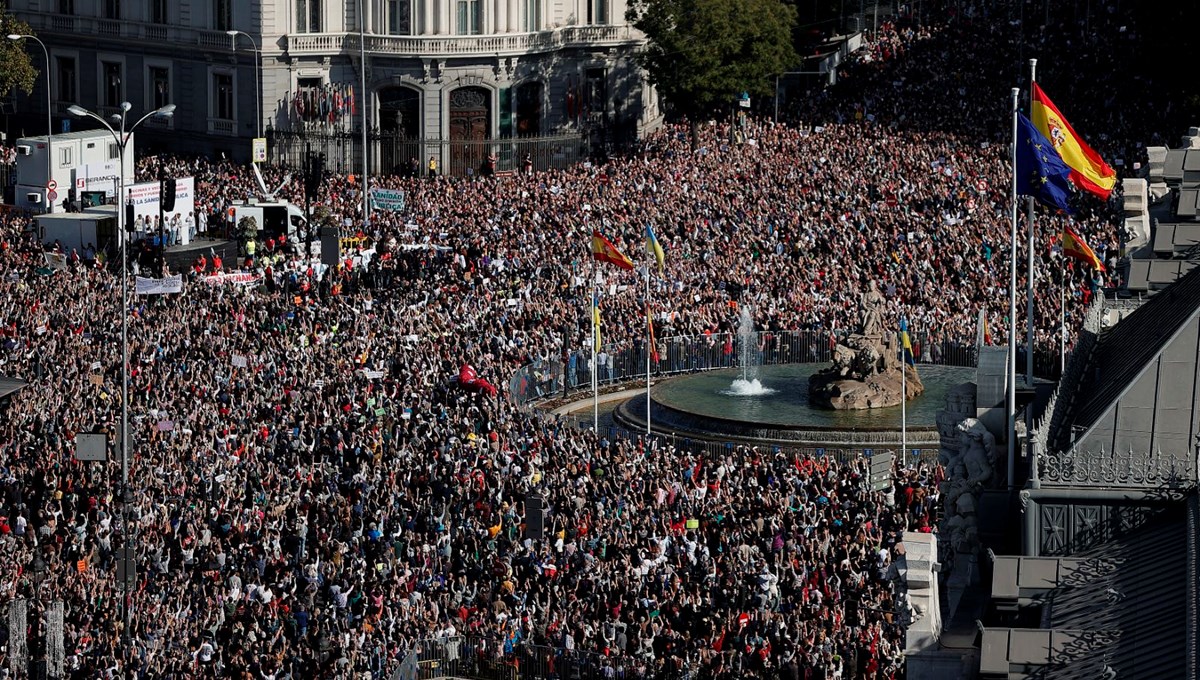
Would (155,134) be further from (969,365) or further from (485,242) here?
(969,365)

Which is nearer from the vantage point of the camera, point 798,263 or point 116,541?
point 116,541

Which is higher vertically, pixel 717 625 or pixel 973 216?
pixel 973 216

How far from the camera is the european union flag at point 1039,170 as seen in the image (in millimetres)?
38406

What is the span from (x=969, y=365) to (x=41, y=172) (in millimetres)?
34538

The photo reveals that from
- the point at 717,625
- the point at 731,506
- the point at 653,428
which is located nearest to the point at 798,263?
the point at 653,428

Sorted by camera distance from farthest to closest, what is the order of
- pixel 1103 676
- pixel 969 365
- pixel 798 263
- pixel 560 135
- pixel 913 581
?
pixel 560 135
pixel 798 263
pixel 969 365
pixel 913 581
pixel 1103 676

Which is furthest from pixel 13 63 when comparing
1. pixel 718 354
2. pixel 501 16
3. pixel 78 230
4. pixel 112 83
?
pixel 718 354

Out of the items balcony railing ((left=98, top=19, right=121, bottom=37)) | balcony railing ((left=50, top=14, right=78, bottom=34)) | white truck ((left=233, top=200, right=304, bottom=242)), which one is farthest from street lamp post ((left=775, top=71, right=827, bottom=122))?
balcony railing ((left=50, top=14, right=78, bottom=34))

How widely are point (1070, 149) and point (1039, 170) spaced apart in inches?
53.3

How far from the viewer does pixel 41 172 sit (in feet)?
278

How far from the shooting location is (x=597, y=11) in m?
103

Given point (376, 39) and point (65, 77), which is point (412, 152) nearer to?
point (376, 39)

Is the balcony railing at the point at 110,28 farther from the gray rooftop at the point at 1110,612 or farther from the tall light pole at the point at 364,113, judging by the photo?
the gray rooftop at the point at 1110,612

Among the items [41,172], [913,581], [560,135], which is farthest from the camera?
[560,135]
